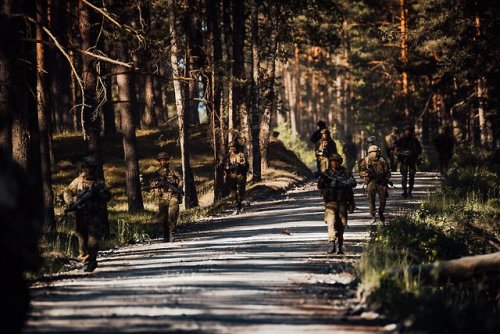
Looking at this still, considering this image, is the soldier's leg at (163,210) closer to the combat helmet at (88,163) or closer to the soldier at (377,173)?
the soldier at (377,173)

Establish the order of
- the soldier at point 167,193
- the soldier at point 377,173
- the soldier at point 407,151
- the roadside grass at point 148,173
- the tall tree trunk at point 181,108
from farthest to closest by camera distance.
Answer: the soldier at point 407,151
the tall tree trunk at point 181,108
the roadside grass at point 148,173
the soldier at point 377,173
the soldier at point 167,193

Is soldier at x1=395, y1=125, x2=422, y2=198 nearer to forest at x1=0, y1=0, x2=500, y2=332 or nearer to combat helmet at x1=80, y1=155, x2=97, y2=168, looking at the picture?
forest at x1=0, y1=0, x2=500, y2=332

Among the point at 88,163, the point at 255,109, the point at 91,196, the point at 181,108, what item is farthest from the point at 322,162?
the point at 91,196

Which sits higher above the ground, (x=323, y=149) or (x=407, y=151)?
(x=323, y=149)

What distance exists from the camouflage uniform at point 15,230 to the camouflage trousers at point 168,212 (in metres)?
11.5

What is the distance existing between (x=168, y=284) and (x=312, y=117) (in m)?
93.5

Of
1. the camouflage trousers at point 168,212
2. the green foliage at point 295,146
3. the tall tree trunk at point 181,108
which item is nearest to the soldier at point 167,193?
the camouflage trousers at point 168,212

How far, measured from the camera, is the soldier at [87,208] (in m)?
15.7

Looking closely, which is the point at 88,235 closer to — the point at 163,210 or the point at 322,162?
the point at 163,210

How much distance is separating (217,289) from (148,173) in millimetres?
29377

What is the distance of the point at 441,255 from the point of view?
17.7 meters

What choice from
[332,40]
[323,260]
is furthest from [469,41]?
[323,260]

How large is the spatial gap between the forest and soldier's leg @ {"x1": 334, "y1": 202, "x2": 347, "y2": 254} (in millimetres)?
1944

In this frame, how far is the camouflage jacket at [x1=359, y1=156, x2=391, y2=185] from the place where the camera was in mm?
22852
